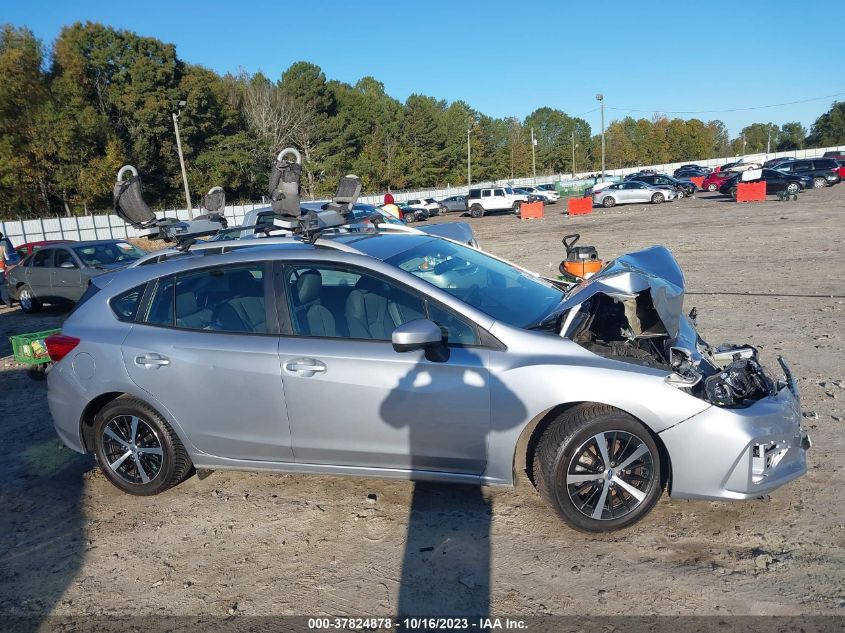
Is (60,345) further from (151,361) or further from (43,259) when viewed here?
(43,259)

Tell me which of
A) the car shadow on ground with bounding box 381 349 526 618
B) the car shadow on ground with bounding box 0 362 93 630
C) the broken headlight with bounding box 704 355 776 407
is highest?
the broken headlight with bounding box 704 355 776 407

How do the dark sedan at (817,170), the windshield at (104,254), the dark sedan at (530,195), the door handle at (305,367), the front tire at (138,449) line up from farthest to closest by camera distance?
the dark sedan at (530,195) → the dark sedan at (817,170) → the windshield at (104,254) → the front tire at (138,449) → the door handle at (305,367)

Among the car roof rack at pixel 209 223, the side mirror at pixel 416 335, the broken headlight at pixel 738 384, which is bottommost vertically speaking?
the broken headlight at pixel 738 384

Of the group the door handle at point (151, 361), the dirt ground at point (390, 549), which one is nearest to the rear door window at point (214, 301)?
the door handle at point (151, 361)

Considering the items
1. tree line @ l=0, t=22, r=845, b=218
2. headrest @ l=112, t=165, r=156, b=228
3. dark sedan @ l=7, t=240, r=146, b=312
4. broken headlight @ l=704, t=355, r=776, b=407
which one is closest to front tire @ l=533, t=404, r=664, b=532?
broken headlight @ l=704, t=355, r=776, b=407

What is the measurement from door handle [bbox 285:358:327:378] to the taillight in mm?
1737

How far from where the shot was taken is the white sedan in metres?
37.1

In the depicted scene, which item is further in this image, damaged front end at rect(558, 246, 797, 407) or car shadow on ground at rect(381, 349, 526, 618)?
damaged front end at rect(558, 246, 797, 407)

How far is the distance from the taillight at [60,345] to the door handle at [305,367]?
5.70ft

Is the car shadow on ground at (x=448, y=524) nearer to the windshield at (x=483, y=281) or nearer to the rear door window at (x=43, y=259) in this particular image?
the windshield at (x=483, y=281)

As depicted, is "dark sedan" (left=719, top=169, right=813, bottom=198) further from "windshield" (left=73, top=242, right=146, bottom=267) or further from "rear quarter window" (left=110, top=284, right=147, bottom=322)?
"rear quarter window" (left=110, top=284, right=147, bottom=322)

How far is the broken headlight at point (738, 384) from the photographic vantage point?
3.51 m

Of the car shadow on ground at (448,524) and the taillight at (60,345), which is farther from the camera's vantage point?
the taillight at (60,345)

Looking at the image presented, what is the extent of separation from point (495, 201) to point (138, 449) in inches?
1575
